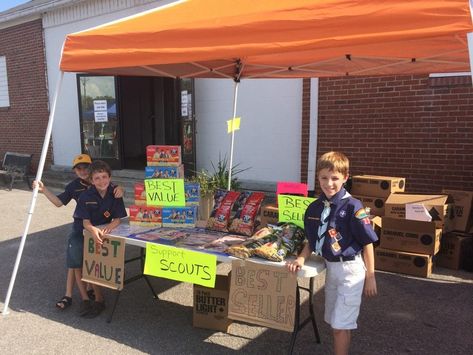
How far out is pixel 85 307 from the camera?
365 cm

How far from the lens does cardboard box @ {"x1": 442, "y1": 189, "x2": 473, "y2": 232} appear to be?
15.6 feet

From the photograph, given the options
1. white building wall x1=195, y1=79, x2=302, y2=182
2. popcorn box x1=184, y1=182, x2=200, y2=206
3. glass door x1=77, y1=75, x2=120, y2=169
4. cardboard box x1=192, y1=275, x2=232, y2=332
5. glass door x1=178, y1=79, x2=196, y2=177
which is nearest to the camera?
cardboard box x1=192, y1=275, x2=232, y2=332

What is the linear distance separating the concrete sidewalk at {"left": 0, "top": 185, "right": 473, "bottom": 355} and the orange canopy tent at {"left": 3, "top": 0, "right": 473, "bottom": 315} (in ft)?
1.62

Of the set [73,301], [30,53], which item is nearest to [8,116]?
[30,53]

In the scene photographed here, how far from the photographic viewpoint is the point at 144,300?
393cm

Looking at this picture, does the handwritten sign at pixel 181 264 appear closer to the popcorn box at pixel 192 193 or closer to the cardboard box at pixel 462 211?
the popcorn box at pixel 192 193

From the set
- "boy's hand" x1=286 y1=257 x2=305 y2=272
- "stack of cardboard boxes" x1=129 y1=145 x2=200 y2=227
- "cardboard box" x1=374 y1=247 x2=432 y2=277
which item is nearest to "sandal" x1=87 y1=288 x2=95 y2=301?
"stack of cardboard boxes" x1=129 y1=145 x2=200 y2=227

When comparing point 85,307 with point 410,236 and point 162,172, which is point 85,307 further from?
point 410,236

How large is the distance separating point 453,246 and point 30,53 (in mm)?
10754

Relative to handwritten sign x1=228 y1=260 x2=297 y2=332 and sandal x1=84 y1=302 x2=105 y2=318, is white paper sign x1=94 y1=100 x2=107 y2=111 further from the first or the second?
handwritten sign x1=228 y1=260 x2=297 y2=332

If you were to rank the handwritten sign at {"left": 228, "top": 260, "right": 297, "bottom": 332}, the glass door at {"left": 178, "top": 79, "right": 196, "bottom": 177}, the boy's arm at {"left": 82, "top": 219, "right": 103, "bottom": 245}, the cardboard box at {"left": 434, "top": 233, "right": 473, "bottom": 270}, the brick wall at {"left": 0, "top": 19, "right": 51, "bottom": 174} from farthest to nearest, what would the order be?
the brick wall at {"left": 0, "top": 19, "right": 51, "bottom": 174}
the glass door at {"left": 178, "top": 79, "right": 196, "bottom": 177}
the cardboard box at {"left": 434, "top": 233, "right": 473, "bottom": 270}
the boy's arm at {"left": 82, "top": 219, "right": 103, "bottom": 245}
the handwritten sign at {"left": 228, "top": 260, "right": 297, "bottom": 332}

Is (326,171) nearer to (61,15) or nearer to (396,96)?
(396,96)

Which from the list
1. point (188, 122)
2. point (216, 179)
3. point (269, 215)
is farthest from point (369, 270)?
point (188, 122)

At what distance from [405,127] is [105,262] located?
4.64 m
